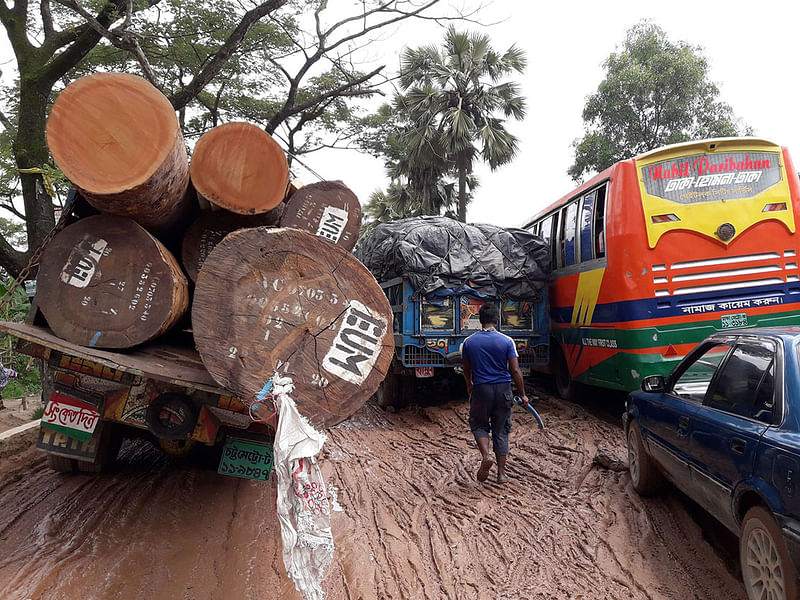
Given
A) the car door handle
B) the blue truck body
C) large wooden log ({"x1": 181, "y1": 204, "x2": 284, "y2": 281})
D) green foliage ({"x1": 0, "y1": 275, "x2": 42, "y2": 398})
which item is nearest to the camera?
the car door handle

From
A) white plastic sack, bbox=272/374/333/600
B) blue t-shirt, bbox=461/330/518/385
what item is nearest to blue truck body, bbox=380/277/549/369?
blue t-shirt, bbox=461/330/518/385

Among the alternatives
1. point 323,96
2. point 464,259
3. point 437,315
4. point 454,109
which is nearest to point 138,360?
point 437,315

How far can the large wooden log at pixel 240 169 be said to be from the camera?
11.0 feet

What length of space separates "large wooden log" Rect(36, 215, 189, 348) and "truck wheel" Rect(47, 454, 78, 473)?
6.31 ft

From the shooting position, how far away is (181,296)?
3.21 m

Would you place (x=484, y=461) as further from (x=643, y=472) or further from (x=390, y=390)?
(x=390, y=390)

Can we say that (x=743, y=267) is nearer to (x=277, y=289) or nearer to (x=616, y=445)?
(x=616, y=445)

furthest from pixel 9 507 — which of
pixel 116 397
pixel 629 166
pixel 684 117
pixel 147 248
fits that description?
pixel 684 117

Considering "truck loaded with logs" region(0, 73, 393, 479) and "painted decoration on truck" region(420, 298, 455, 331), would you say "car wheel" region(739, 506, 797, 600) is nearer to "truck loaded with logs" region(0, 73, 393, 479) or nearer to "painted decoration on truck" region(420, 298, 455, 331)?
"truck loaded with logs" region(0, 73, 393, 479)

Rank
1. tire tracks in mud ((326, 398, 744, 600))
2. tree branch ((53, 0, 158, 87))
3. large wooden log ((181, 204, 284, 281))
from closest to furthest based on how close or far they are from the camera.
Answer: tire tracks in mud ((326, 398, 744, 600)), large wooden log ((181, 204, 284, 281)), tree branch ((53, 0, 158, 87))

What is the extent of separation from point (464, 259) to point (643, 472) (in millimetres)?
3735

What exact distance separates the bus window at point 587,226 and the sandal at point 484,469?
9.48 feet

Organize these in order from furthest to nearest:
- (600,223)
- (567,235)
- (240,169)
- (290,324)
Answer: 1. (567,235)
2. (600,223)
3. (240,169)
4. (290,324)

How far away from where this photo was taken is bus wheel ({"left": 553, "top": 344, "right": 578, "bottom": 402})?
7695 mm
